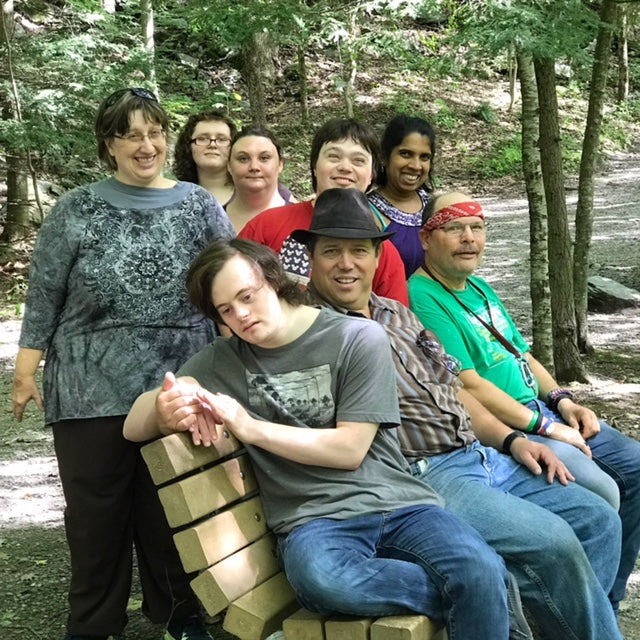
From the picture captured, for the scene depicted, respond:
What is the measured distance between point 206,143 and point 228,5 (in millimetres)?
2497

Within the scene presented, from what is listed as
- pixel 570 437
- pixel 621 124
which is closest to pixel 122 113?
pixel 570 437

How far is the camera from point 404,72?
74.1ft

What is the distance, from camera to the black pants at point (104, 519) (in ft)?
10.5

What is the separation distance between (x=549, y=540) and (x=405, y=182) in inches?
76.0

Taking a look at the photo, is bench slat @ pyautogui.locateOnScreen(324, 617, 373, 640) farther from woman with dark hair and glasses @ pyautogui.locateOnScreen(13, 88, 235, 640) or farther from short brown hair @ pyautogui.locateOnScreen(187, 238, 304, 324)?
woman with dark hair and glasses @ pyautogui.locateOnScreen(13, 88, 235, 640)

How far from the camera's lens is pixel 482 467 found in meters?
3.13

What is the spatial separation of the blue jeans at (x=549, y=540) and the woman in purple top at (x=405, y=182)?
1.22 meters

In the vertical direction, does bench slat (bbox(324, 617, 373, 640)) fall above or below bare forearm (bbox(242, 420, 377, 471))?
below

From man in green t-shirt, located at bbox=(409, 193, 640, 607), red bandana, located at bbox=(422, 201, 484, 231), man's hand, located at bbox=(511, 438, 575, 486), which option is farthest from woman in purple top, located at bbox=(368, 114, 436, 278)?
man's hand, located at bbox=(511, 438, 575, 486)

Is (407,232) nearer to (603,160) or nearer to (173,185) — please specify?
(173,185)

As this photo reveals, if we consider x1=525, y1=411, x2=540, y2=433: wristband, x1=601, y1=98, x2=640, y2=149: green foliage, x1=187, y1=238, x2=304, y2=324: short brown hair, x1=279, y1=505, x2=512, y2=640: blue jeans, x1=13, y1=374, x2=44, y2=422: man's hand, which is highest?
x1=601, y1=98, x2=640, y2=149: green foliage

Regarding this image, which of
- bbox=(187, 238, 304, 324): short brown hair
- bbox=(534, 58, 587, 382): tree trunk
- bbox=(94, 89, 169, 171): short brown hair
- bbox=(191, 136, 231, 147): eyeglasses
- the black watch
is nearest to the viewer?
bbox=(187, 238, 304, 324): short brown hair

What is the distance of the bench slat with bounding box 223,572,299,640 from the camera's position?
2.51 metres

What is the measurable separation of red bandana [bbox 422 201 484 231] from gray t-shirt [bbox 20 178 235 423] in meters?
1.04
